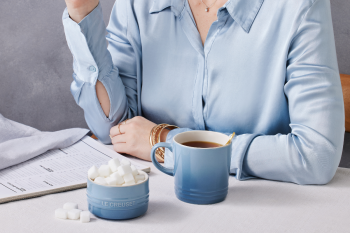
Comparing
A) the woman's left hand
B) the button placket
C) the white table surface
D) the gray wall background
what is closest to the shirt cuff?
the woman's left hand

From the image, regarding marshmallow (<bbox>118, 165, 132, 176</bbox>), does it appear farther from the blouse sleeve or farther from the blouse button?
the blouse button

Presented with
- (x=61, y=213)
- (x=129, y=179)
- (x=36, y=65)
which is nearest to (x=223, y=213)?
(x=129, y=179)

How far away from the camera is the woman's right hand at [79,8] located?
97cm

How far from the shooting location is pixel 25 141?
3.33 feet

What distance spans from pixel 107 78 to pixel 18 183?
42 centimetres

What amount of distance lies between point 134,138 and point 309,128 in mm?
458

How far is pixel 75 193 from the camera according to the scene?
2.57ft

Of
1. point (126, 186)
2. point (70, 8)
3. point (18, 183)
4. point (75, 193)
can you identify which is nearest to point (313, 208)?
point (126, 186)

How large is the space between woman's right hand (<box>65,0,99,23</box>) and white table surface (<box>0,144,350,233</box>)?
0.48m

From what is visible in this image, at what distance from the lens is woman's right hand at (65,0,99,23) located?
969mm

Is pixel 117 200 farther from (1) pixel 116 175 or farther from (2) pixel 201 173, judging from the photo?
→ (2) pixel 201 173

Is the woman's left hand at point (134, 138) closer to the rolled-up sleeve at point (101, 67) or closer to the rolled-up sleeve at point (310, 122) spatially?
the rolled-up sleeve at point (101, 67)

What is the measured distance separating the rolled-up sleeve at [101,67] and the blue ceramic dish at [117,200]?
1.57 ft

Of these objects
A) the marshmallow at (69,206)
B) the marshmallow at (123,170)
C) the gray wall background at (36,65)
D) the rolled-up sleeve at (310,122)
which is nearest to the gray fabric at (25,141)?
the marshmallow at (69,206)
